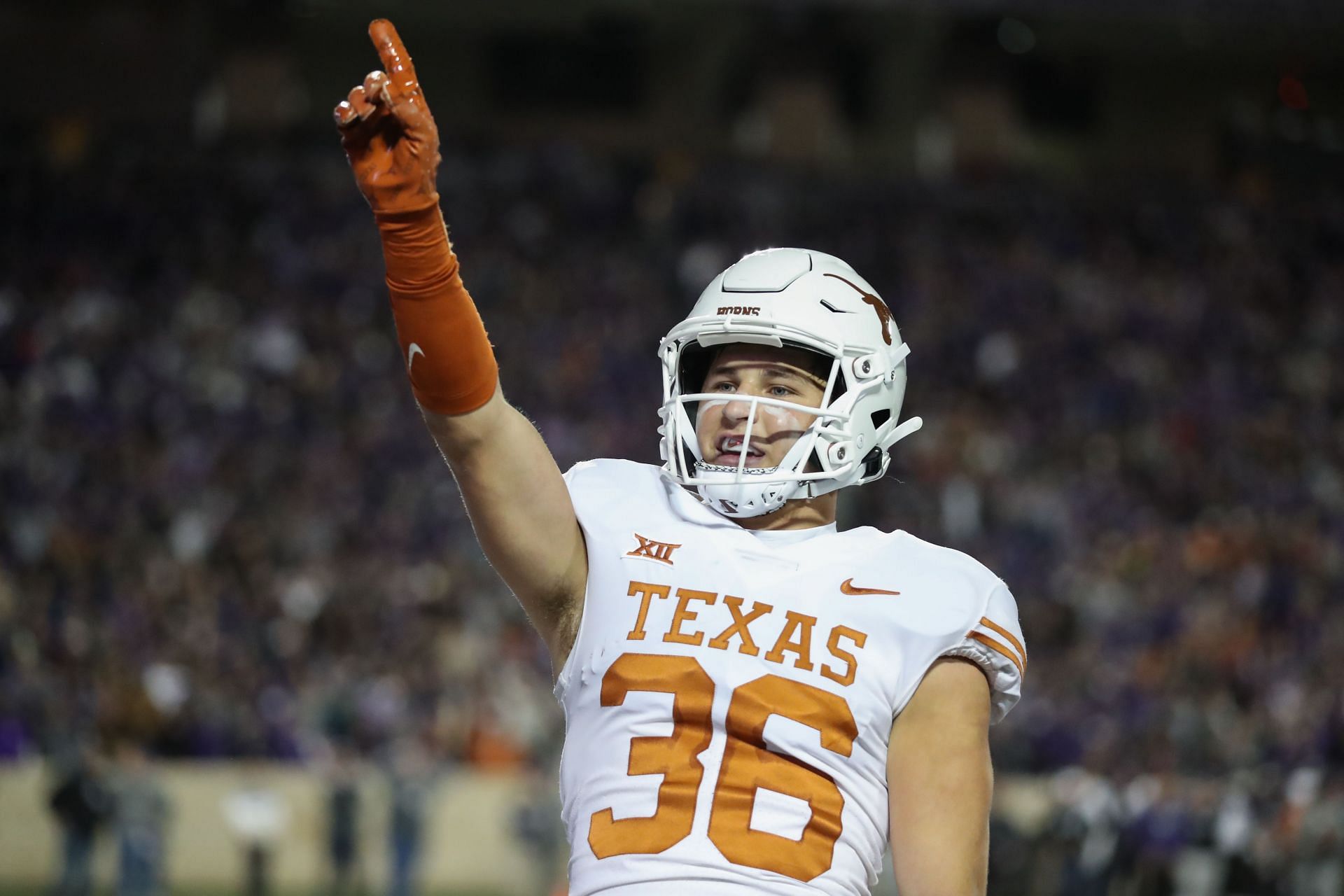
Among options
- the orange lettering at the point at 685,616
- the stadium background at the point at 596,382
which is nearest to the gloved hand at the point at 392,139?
the orange lettering at the point at 685,616

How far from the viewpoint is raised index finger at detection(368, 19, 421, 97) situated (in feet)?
7.13

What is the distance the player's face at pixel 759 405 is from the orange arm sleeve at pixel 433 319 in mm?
408

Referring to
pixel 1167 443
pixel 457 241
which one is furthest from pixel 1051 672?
pixel 457 241

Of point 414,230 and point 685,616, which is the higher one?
point 414,230

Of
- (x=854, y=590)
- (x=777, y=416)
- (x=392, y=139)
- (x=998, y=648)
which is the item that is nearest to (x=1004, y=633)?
(x=998, y=648)

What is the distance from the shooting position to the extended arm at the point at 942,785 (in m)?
2.21

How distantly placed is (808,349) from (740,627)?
1.66 ft

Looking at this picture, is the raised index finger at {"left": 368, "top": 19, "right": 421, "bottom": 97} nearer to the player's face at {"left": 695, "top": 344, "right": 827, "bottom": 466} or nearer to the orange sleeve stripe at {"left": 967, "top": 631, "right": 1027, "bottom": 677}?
the player's face at {"left": 695, "top": 344, "right": 827, "bottom": 466}

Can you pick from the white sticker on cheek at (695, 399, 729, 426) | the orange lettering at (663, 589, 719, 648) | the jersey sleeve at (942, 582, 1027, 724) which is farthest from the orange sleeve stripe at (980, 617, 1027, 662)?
the white sticker on cheek at (695, 399, 729, 426)

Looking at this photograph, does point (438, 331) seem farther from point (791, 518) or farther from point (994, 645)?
point (994, 645)

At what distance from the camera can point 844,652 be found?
224 cm

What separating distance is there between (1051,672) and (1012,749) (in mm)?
920

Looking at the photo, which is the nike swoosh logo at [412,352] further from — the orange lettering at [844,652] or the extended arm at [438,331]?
the orange lettering at [844,652]

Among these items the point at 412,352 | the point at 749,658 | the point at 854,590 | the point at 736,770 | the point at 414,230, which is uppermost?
the point at 414,230
